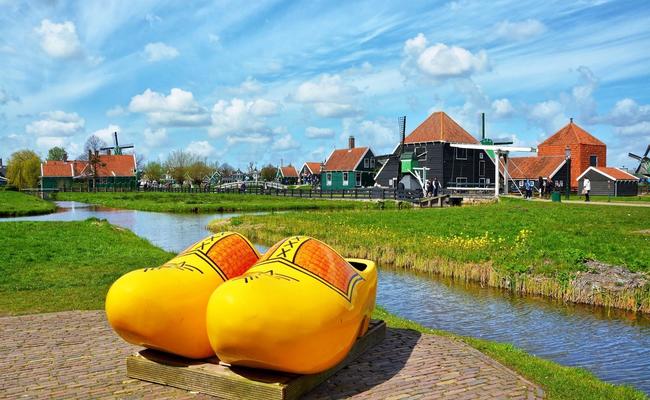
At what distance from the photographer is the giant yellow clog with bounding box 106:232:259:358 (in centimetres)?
515

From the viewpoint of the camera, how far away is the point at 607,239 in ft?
53.9

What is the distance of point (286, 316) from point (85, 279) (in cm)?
819

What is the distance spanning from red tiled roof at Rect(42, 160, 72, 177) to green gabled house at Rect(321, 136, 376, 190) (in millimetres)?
42711

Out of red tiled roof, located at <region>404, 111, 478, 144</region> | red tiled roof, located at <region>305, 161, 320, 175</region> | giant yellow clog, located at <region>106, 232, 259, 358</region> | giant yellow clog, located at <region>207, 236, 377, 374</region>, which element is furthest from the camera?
red tiled roof, located at <region>305, 161, 320, 175</region>

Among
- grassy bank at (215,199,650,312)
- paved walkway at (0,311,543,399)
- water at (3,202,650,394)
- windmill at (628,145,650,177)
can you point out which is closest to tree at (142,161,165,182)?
windmill at (628,145,650,177)

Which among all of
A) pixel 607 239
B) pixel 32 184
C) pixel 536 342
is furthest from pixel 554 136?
pixel 32 184

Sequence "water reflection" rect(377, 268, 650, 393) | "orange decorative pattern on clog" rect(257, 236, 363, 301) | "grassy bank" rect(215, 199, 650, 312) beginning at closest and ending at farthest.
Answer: "orange decorative pattern on clog" rect(257, 236, 363, 301), "water reflection" rect(377, 268, 650, 393), "grassy bank" rect(215, 199, 650, 312)

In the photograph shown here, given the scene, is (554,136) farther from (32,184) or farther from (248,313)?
(32,184)

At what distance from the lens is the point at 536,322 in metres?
10.5

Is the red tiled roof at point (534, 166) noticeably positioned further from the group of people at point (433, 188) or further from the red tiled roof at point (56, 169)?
the red tiled roof at point (56, 169)

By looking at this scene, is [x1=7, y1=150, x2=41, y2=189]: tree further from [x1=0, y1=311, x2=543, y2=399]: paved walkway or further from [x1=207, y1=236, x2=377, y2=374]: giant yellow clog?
[x1=207, y1=236, x2=377, y2=374]: giant yellow clog

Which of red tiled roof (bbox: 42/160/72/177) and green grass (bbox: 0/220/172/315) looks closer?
green grass (bbox: 0/220/172/315)

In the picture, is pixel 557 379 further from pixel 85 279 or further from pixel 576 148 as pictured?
pixel 576 148

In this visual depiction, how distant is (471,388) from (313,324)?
1965mm
